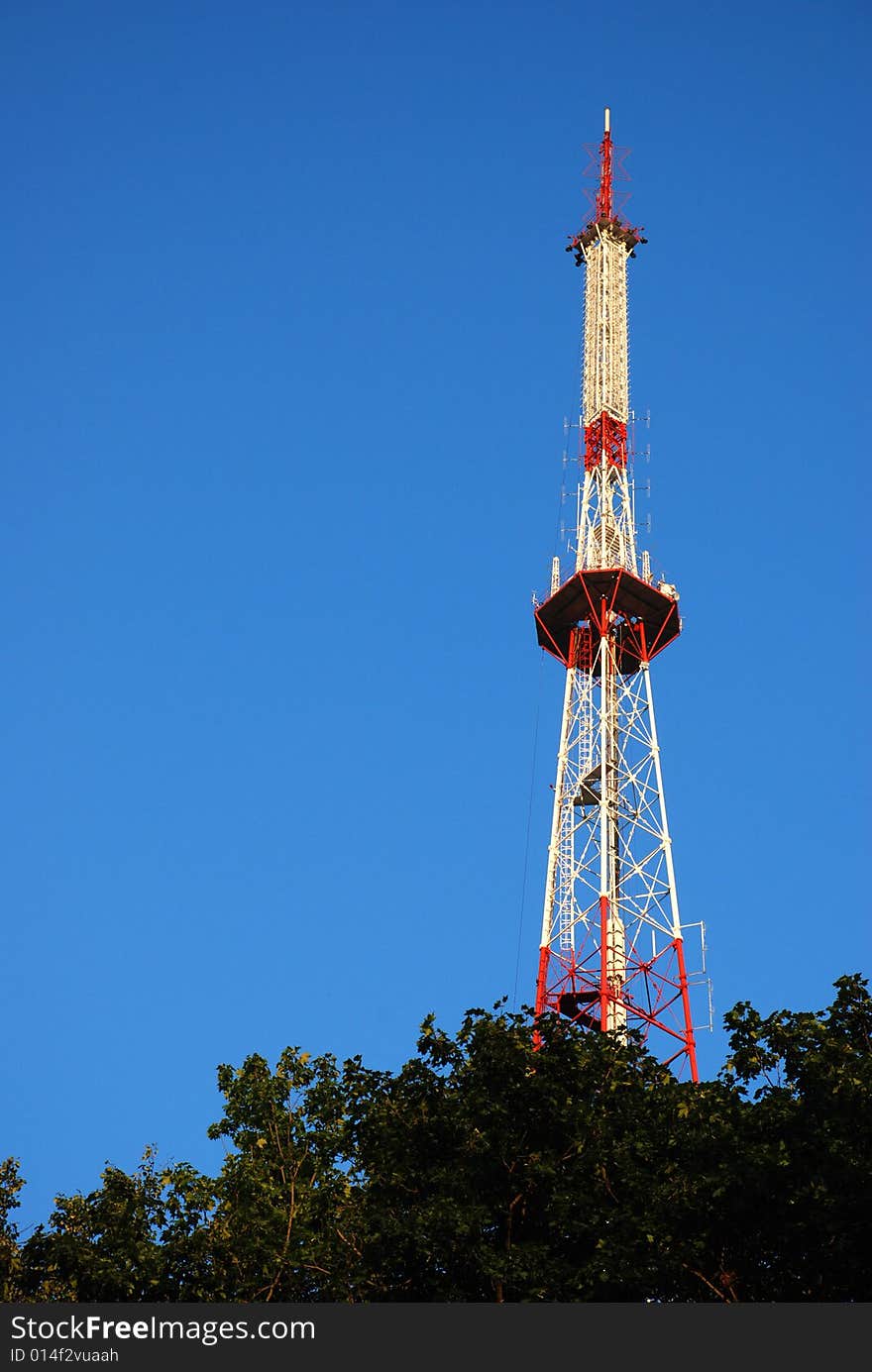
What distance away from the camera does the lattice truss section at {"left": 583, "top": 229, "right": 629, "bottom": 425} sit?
213 ft

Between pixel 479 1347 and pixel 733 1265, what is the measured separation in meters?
8.64

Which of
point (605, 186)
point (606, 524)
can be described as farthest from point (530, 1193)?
point (605, 186)

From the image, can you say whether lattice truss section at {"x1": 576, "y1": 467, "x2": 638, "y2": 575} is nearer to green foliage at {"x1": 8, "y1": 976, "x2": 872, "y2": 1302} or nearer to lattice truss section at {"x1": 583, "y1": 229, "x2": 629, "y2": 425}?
lattice truss section at {"x1": 583, "y1": 229, "x2": 629, "y2": 425}

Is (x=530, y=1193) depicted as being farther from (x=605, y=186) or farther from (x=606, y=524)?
(x=605, y=186)

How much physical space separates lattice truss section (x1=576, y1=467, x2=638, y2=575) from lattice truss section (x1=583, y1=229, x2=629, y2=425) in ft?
8.61

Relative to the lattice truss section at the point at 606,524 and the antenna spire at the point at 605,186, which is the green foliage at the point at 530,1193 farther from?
the antenna spire at the point at 605,186

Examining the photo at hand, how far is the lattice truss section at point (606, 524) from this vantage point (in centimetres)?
6088

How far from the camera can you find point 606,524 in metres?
61.8

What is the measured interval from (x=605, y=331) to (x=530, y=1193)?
40535 mm

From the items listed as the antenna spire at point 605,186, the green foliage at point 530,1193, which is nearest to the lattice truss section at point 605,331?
the antenna spire at point 605,186

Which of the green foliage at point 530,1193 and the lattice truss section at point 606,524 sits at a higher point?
the lattice truss section at point 606,524

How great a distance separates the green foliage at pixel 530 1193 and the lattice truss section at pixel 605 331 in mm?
32271

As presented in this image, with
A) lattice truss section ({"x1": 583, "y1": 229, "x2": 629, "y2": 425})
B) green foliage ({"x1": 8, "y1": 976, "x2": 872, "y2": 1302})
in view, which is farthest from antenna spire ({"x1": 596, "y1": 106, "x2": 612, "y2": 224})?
green foliage ({"x1": 8, "y1": 976, "x2": 872, "y2": 1302})

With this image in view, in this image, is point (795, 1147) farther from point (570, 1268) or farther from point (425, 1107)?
point (425, 1107)
